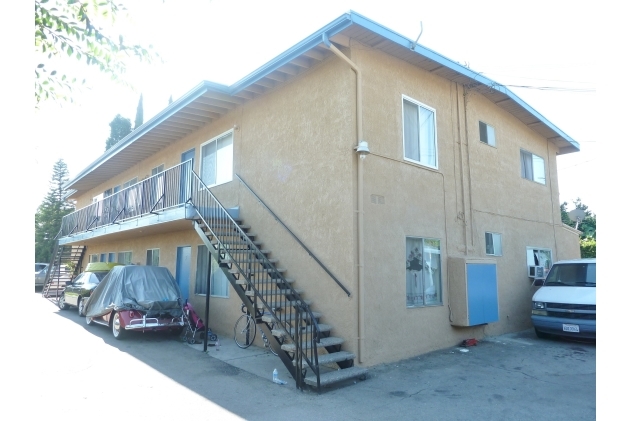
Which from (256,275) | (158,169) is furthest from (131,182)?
(256,275)

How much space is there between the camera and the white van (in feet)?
27.9

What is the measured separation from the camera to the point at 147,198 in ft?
36.5

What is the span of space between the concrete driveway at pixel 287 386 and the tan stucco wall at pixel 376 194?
101cm

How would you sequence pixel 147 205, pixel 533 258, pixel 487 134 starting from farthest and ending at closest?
pixel 533 258, pixel 147 205, pixel 487 134

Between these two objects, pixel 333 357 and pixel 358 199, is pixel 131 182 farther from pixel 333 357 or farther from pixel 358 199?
pixel 333 357

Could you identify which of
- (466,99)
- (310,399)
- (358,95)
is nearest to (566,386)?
(310,399)

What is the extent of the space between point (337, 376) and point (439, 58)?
255 inches

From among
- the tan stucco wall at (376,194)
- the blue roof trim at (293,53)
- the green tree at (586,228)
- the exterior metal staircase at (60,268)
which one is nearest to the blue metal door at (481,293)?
the tan stucco wall at (376,194)

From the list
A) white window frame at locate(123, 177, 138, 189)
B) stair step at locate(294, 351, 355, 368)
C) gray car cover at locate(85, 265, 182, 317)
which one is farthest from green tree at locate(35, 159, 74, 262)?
→ stair step at locate(294, 351, 355, 368)

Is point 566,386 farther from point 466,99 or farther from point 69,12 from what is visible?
point 69,12

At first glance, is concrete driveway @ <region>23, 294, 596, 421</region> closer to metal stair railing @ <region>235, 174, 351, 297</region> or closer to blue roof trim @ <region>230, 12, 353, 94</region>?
metal stair railing @ <region>235, 174, 351, 297</region>

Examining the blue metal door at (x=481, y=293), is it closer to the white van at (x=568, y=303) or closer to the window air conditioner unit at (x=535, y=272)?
the white van at (x=568, y=303)

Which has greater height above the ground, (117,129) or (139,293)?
(117,129)

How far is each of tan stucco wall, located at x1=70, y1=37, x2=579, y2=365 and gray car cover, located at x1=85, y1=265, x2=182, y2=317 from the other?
3.86ft
